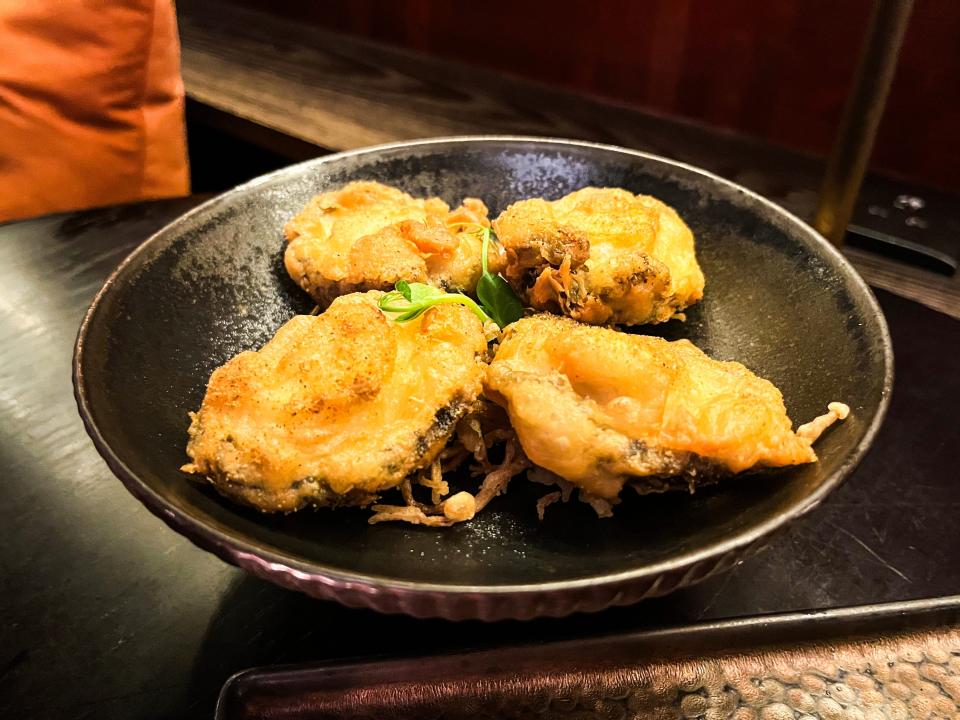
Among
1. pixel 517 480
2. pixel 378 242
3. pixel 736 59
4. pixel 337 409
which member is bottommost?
pixel 517 480

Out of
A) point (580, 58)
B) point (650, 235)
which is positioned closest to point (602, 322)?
point (650, 235)

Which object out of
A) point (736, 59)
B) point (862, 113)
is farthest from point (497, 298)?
point (736, 59)

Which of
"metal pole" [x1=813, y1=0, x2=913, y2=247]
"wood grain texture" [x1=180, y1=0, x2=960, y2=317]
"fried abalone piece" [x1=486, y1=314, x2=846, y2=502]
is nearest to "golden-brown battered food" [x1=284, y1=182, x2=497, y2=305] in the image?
"fried abalone piece" [x1=486, y1=314, x2=846, y2=502]

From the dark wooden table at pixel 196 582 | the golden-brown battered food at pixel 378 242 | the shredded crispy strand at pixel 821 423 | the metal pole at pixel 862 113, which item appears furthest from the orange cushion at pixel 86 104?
the shredded crispy strand at pixel 821 423

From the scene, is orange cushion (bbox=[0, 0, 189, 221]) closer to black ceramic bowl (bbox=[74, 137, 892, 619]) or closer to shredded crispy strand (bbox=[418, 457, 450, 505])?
black ceramic bowl (bbox=[74, 137, 892, 619])

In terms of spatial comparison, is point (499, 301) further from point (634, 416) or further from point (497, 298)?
point (634, 416)

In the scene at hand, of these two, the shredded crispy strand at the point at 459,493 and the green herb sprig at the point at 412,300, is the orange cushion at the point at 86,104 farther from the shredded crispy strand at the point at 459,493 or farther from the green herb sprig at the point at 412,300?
the shredded crispy strand at the point at 459,493

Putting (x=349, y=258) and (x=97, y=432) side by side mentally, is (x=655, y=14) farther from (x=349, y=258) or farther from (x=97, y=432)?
(x=97, y=432)
